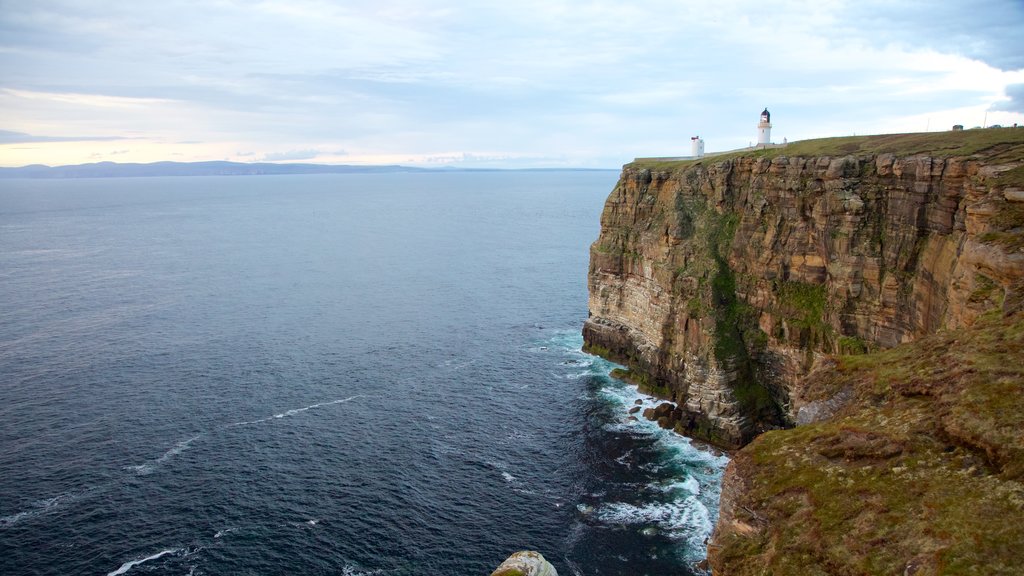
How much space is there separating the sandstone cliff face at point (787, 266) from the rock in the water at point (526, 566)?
19.9 meters

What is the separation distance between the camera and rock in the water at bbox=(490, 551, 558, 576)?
141 ft

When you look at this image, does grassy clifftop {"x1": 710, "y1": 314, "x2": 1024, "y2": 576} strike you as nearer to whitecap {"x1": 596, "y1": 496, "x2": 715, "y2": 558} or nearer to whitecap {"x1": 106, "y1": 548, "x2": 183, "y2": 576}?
whitecap {"x1": 596, "y1": 496, "x2": 715, "y2": 558}

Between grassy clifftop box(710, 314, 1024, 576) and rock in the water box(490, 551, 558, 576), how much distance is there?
54.1ft

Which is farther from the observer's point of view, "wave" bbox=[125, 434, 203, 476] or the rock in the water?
"wave" bbox=[125, 434, 203, 476]

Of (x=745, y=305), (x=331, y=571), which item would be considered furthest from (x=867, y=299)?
(x=331, y=571)

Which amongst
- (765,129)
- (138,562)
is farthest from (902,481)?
(765,129)

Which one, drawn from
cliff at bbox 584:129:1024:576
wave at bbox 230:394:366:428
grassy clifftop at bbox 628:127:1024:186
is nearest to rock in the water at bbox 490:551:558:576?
cliff at bbox 584:129:1024:576

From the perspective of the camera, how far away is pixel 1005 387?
30.5 m

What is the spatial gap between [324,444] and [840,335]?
53.4 meters

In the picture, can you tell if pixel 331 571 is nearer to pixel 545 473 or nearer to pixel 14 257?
pixel 545 473

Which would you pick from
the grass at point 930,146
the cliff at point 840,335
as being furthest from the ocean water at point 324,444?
the grass at point 930,146

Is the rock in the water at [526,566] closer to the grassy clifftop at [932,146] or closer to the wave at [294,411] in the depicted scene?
the wave at [294,411]

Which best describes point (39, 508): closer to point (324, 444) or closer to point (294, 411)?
point (324, 444)

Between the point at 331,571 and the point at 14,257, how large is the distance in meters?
161
